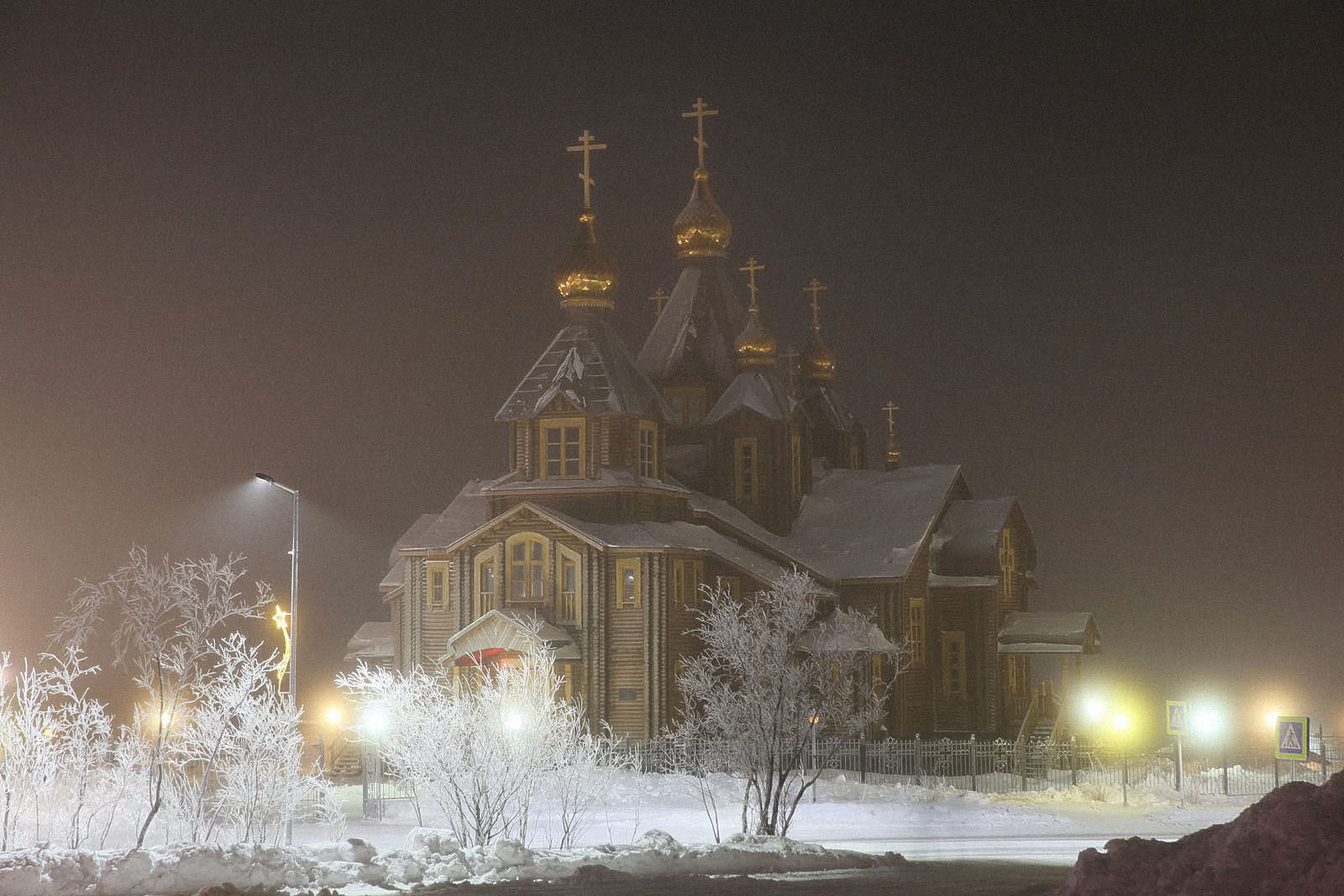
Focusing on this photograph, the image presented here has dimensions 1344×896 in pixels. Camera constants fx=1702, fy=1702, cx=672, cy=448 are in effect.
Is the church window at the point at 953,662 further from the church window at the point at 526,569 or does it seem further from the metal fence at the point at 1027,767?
the church window at the point at 526,569

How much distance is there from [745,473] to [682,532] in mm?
6267

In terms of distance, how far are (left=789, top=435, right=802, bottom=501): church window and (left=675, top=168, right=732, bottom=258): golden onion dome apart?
606cm

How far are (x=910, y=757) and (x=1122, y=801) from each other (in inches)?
273

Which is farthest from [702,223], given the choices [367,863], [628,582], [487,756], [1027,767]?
[367,863]

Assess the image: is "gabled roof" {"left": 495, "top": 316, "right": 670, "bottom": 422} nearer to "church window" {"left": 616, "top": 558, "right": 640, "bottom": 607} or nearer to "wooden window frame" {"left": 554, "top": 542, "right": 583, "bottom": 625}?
"wooden window frame" {"left": 554, "top": 542, "right": 583, "bottom": 625}

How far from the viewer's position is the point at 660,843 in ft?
74.4

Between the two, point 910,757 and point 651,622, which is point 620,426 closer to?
point 651,622

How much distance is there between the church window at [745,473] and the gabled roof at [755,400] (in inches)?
41.8

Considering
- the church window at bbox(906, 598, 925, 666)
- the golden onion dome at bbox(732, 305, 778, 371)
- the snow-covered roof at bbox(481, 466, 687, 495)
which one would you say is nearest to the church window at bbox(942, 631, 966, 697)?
the church window at bbox(906, 598, 925, 666)

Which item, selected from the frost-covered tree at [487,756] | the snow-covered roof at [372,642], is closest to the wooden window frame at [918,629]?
the snow-covered roof at [372,642]

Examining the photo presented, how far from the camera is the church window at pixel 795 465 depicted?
157 ft

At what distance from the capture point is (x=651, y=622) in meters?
40.2

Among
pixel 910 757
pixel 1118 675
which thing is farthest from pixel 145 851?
pixel 1118 675

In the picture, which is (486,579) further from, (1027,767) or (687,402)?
(1027,767)
